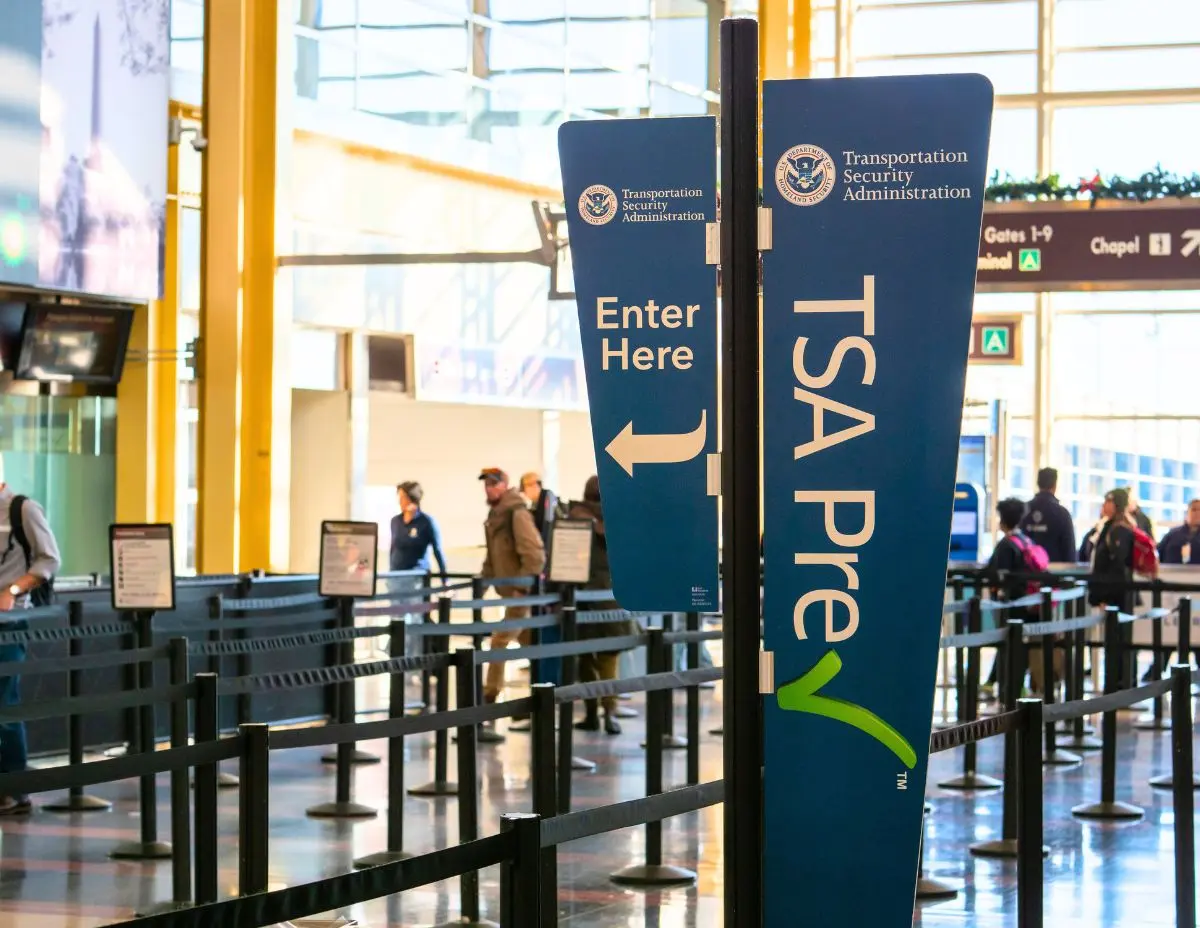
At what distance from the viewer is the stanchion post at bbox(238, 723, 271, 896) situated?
5277 millimetres

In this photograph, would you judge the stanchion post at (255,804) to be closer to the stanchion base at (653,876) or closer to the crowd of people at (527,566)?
the stanchion base at (653,876)

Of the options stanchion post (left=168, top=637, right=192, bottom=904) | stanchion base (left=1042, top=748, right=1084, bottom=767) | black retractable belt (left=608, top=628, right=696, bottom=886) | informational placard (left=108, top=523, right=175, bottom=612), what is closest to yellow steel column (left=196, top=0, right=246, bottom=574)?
informational placard (left=108, top=523, right=175, bottom=612)

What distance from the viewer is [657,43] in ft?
79.3

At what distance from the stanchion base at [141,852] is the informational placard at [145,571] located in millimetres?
1666

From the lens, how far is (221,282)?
49.5 feet

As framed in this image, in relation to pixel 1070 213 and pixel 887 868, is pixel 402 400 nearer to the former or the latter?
pixel 1070 213

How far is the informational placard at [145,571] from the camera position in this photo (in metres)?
9.66

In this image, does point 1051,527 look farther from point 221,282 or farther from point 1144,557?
point 221,282

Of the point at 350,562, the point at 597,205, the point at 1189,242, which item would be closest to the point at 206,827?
the point at 597,205

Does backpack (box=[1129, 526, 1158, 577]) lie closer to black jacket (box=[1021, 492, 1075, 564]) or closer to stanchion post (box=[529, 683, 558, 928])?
black jacket (box=[1021, 492, 1075, 564])

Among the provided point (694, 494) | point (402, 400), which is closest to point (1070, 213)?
point (402, 400)

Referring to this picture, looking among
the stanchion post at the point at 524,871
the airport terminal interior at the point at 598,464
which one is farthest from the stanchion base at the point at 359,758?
the stanchion post at the point at 524,871

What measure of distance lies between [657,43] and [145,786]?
17.6 metres

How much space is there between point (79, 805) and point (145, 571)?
1.24 metres
